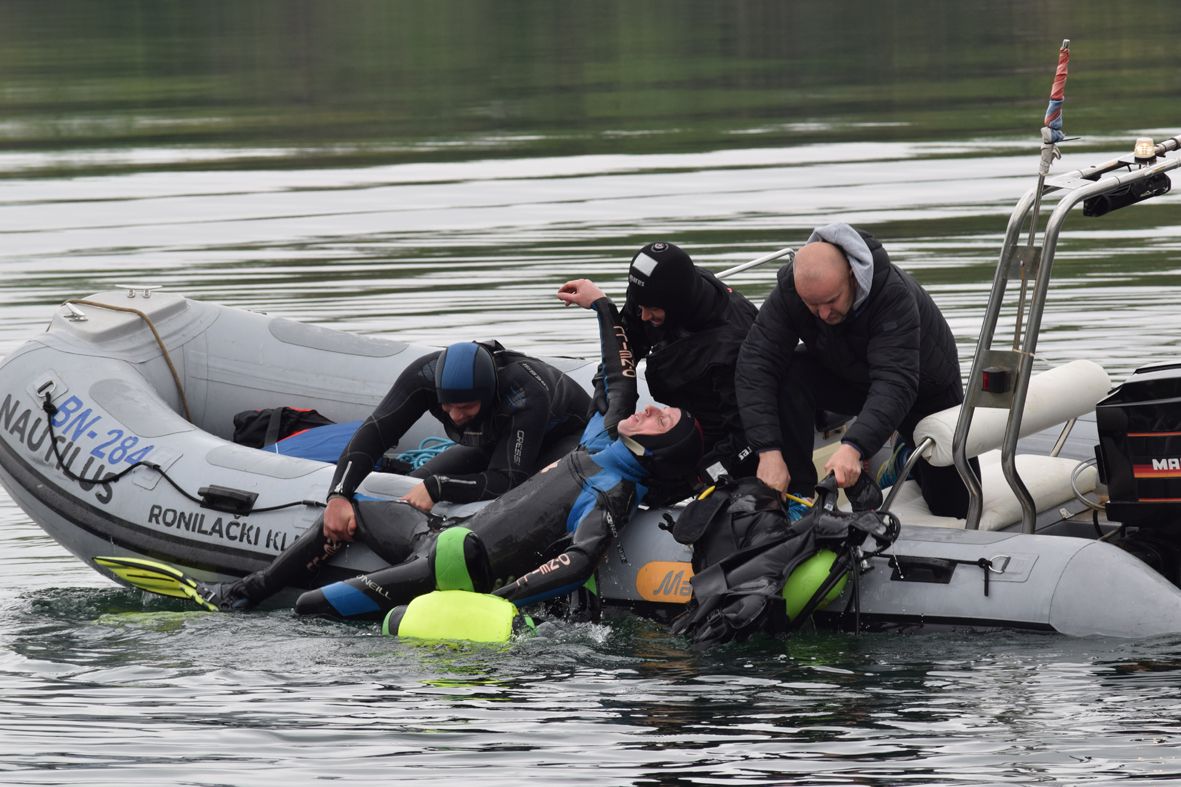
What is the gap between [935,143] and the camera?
709 inches

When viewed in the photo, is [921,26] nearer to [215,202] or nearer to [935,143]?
[935,143]

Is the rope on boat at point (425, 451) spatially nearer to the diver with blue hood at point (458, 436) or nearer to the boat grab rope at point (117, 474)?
the diver with blue hood at point (458, 436)

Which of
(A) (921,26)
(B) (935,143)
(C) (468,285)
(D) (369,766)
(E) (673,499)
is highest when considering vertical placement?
(A) (921,26)

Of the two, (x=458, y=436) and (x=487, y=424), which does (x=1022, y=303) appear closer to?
(x=487, y=424)

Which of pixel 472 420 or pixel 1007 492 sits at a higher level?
pixel 472 420

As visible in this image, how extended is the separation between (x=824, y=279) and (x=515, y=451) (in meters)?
1.44

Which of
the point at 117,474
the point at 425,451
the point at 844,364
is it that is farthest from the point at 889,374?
the point at 117,474

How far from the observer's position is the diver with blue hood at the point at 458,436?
22.4ft

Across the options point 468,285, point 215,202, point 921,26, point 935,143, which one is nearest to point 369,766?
point 468,285

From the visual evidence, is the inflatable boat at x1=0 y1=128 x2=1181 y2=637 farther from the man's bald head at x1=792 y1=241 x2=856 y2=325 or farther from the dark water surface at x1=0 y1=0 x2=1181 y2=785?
the man's bald head at x1=792 y1=241 x2=856 y2=325

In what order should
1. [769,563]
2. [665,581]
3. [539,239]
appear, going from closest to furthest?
[769,563]
[665,581]
[539,239]

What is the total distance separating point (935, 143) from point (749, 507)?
12351mm

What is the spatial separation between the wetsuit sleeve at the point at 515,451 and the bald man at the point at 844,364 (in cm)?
93

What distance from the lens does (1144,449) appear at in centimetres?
579
